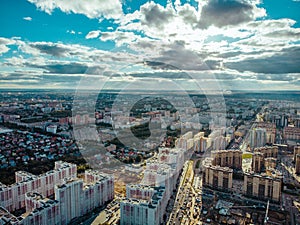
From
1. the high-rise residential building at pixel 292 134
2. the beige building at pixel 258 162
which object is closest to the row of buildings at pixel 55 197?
the beige building at pixel 258 162

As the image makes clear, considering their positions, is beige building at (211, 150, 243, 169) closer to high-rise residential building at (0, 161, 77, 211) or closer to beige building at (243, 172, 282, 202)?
beige building at (243, 172, 282, 202)

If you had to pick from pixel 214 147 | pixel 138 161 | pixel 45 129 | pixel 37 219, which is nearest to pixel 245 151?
pixel 214 147

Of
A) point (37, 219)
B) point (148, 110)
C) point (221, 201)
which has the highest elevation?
point (148, 110)

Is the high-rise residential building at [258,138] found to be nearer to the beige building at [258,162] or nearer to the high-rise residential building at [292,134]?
the high-rise residential building at [292,134]

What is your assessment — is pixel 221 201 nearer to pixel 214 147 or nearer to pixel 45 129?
pixel 214 147

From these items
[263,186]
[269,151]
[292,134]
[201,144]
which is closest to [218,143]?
[201,144]

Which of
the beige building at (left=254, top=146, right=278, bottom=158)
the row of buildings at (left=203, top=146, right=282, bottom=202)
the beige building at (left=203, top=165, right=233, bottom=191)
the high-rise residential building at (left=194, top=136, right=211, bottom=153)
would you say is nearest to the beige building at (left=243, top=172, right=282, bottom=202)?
the row of buildings at (left=203, top=146, right=282, bottom=202)
